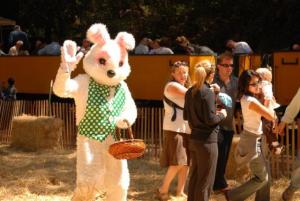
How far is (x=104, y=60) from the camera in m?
6.86

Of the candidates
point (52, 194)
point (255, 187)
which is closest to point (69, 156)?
point (52, 194)

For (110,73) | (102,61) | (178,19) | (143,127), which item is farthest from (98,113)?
(178,19)

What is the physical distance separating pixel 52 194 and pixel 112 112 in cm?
259

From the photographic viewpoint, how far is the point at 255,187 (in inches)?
293

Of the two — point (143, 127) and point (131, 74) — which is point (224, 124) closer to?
point (143, 127)

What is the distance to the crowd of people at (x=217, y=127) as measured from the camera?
696cm

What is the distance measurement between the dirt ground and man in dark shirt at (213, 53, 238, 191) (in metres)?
0.62

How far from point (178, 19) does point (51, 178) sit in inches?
614

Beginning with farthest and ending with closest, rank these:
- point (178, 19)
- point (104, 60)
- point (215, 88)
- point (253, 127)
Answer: point (178, 19) < point (215, 88) < point (253, 127) < point (104, 60)

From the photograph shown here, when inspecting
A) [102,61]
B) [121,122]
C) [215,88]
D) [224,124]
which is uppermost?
[102,61]

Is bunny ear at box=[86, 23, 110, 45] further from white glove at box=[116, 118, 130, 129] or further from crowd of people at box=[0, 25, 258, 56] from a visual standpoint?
crowd of people at box=[0, 25, 258, 56]

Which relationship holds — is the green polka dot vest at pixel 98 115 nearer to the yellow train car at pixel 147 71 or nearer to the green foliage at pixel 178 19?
the yellow train car at pixel 147 71

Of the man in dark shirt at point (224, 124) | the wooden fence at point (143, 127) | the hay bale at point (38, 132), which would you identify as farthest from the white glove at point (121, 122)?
Answer: the hay bale at point (38, 132)

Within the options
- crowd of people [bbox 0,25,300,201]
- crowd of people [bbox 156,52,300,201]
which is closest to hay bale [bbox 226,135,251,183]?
crowd of people [bbox 0,25,300,201]
